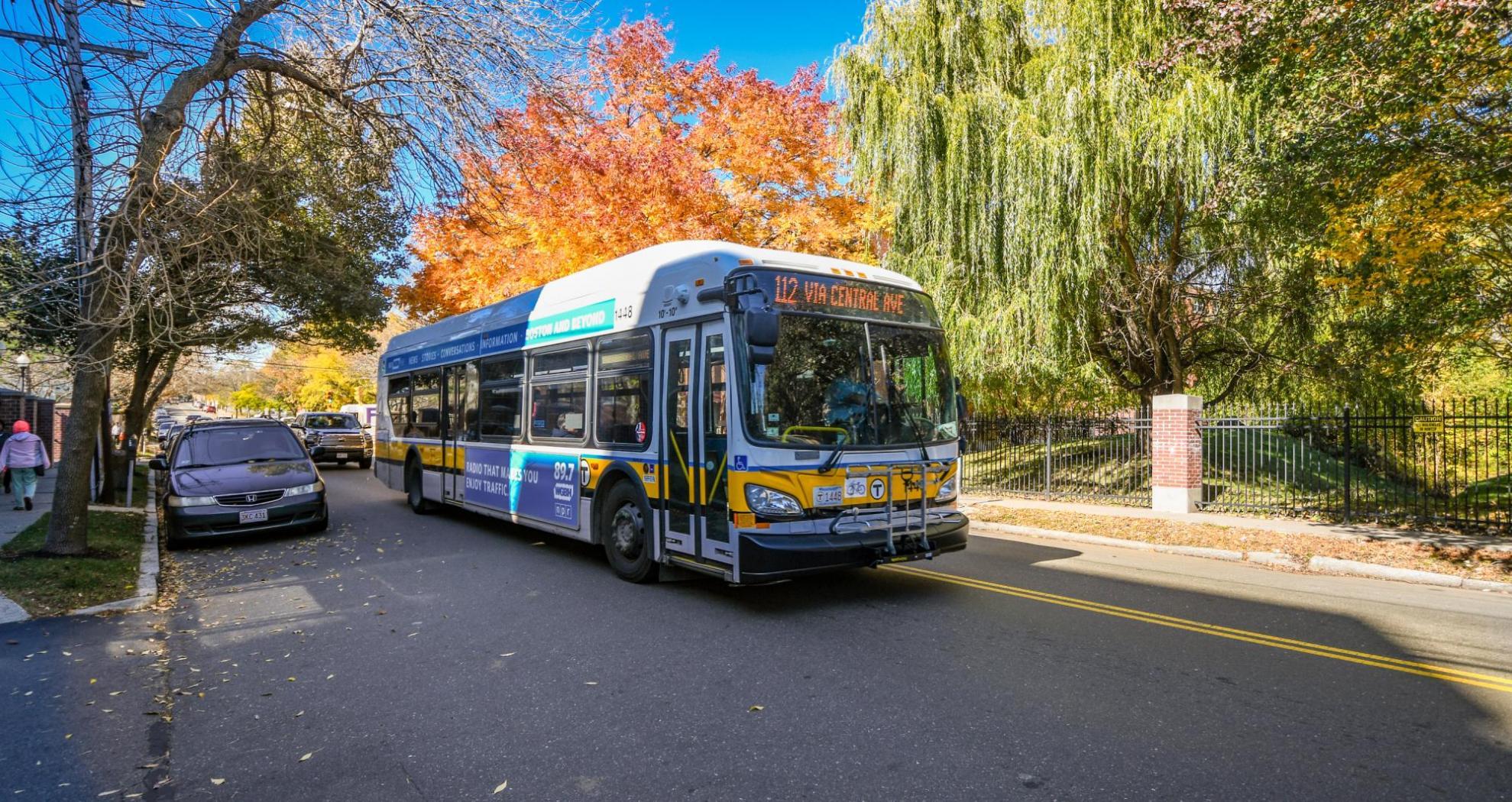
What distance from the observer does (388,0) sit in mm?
9055

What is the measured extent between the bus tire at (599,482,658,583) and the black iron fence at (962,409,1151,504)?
1065cm

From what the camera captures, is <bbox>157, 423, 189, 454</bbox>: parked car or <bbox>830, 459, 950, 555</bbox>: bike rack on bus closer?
<bbox>830, 459, 950, 555</bbox>: bike rack on bus

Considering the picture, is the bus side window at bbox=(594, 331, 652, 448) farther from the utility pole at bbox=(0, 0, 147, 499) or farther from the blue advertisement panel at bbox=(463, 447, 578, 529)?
the utility pole at bbox=(0, 0, 147, 499)

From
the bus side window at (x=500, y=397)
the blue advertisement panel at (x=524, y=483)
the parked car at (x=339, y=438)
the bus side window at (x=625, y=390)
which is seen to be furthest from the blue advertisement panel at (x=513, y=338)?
the parked car at (x=339, y=438)

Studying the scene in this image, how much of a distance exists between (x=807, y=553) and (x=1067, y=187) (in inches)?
422

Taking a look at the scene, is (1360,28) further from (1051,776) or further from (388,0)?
(388,0)

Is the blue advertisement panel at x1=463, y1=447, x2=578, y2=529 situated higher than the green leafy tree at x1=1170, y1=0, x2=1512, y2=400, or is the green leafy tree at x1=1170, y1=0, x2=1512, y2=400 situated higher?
the green leafy tree at x1=1170, y1=0, x2=1512, y2=400

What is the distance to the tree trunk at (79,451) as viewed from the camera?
28.6ft

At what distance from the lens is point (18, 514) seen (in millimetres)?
13047

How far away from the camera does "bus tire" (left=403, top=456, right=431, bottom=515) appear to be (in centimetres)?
1370

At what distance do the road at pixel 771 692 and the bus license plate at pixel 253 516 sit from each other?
2.60 m

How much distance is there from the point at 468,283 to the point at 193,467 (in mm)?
11167

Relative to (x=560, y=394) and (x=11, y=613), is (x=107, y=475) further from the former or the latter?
(x=560, y=394)

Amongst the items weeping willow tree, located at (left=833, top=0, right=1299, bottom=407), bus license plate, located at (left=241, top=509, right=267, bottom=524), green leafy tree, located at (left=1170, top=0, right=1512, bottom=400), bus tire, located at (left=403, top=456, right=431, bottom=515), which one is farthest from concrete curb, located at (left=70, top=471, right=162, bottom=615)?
green leafy tree, located at (left=1170, top=0, right=1512, bottom=400)
